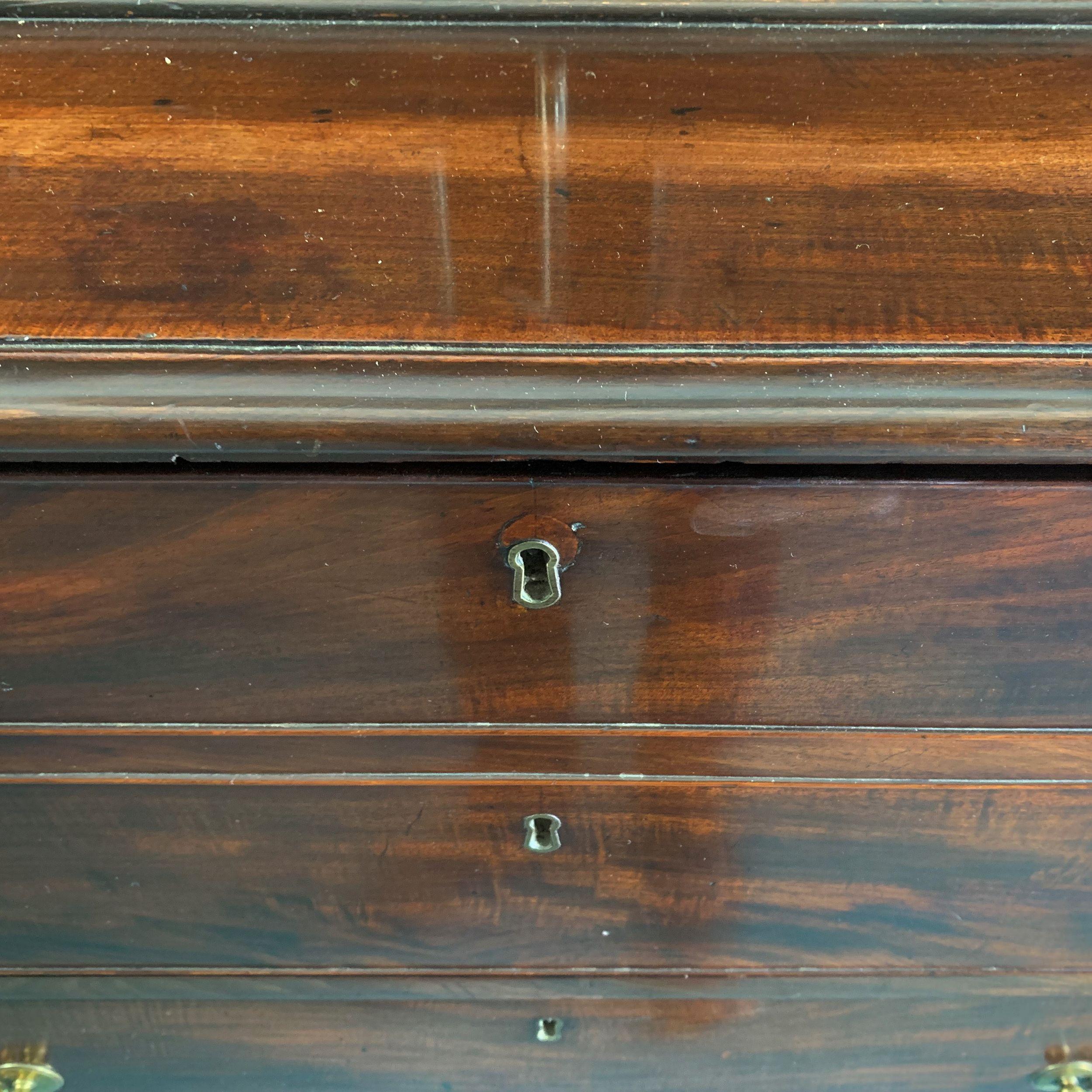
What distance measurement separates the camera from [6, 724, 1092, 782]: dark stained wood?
0.46m

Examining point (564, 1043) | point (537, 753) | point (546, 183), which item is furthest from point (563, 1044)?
point (546, 183)

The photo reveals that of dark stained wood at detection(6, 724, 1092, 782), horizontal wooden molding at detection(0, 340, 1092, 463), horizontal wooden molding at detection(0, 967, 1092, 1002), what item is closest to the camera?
horizontal wooden molding at detection(0, 340, 1092, 463)

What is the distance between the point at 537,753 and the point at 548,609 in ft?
0.33

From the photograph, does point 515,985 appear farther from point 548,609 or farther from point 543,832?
point 548,609

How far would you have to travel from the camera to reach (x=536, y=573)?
399mm

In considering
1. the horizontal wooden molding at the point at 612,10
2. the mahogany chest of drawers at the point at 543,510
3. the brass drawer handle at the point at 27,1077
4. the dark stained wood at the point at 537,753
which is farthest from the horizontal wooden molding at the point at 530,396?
the brass drawer handle at the point at 27,1077

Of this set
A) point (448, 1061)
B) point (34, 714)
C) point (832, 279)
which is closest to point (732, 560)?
point (832, 279)

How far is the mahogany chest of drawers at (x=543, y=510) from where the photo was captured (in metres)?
0.34

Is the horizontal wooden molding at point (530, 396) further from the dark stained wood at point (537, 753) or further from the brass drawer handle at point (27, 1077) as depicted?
the brass drawer handle at point (27, 1077)

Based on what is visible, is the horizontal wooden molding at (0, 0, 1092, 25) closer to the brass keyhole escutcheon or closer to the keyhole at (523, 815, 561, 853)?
the keyhole at (523, 815, 561, 853)

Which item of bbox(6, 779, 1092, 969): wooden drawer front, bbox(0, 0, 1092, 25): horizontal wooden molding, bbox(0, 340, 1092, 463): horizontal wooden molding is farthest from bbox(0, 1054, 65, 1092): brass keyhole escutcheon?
bbox(0, 0, 1092, 25): horizontal wooden molding

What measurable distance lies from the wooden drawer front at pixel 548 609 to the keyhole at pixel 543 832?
83mm

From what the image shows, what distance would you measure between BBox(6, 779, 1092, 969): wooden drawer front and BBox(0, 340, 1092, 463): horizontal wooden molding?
0.22 m

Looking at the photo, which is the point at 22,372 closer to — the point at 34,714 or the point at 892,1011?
the point at 34,714
